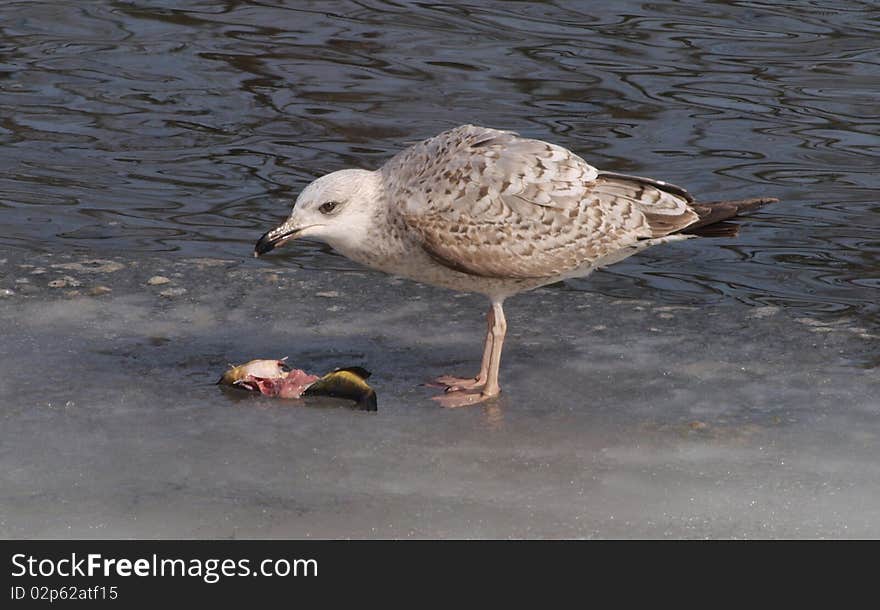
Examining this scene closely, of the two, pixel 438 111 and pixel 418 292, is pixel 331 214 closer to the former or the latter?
pixel 418 292

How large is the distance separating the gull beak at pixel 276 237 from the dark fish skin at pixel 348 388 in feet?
1.76

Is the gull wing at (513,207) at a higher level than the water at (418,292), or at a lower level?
higher

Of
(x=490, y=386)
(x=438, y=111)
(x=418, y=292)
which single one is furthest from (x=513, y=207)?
(x=438, y=111)

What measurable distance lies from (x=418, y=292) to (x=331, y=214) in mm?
1471

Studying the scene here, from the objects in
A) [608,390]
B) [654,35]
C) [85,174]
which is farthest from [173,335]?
[654,35]

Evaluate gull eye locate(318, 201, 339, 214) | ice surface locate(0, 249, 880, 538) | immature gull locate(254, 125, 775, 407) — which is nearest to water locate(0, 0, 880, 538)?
ice surface locate(0, 249, 880, 538)

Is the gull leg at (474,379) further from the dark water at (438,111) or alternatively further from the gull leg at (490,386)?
the dark water at (438,111)

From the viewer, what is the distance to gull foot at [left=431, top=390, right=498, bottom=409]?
5.96 m

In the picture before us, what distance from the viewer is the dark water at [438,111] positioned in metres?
8.24

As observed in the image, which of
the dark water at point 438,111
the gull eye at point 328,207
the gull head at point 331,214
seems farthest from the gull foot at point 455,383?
the dark water at point 438,111

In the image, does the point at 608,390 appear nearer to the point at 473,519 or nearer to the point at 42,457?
the point at 473,519

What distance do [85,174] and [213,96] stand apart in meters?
1.78

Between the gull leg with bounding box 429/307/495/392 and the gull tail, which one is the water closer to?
the gull leg with bounding box 429/307/495/392

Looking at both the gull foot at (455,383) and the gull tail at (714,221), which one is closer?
the gull foot at (455,383)
